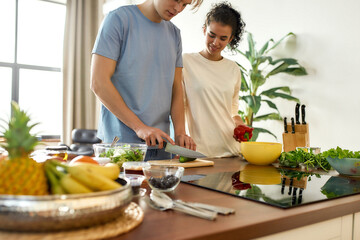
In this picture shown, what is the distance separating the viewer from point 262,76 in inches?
139

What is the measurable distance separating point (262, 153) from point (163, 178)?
33.2 inches

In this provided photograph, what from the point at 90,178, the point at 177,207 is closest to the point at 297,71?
the point at 177,207

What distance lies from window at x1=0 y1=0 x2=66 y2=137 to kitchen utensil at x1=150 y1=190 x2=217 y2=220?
5.53 metres

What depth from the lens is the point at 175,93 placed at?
189cm

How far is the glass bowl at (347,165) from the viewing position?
1356 mm

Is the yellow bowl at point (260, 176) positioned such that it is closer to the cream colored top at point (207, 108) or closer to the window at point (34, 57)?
the cream colored top at point (207, 108)

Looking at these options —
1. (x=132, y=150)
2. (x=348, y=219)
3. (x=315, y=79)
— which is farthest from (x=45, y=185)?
(x=315, y=79)

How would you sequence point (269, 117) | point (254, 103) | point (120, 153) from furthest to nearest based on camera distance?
point (269, 117) → point (254, 103) → point (120, 153)

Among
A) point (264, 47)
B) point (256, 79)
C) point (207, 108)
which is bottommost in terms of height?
point (207, 108)

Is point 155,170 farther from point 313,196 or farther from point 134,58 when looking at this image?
point 134,58

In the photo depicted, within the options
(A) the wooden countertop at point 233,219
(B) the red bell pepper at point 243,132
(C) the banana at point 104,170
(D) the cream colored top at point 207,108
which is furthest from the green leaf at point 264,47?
(C) the banana at point 104,170

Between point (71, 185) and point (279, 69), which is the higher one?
point (279, 69)

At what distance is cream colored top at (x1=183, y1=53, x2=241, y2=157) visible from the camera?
212cm

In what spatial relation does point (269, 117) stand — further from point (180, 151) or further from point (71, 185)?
point (71, 185)
